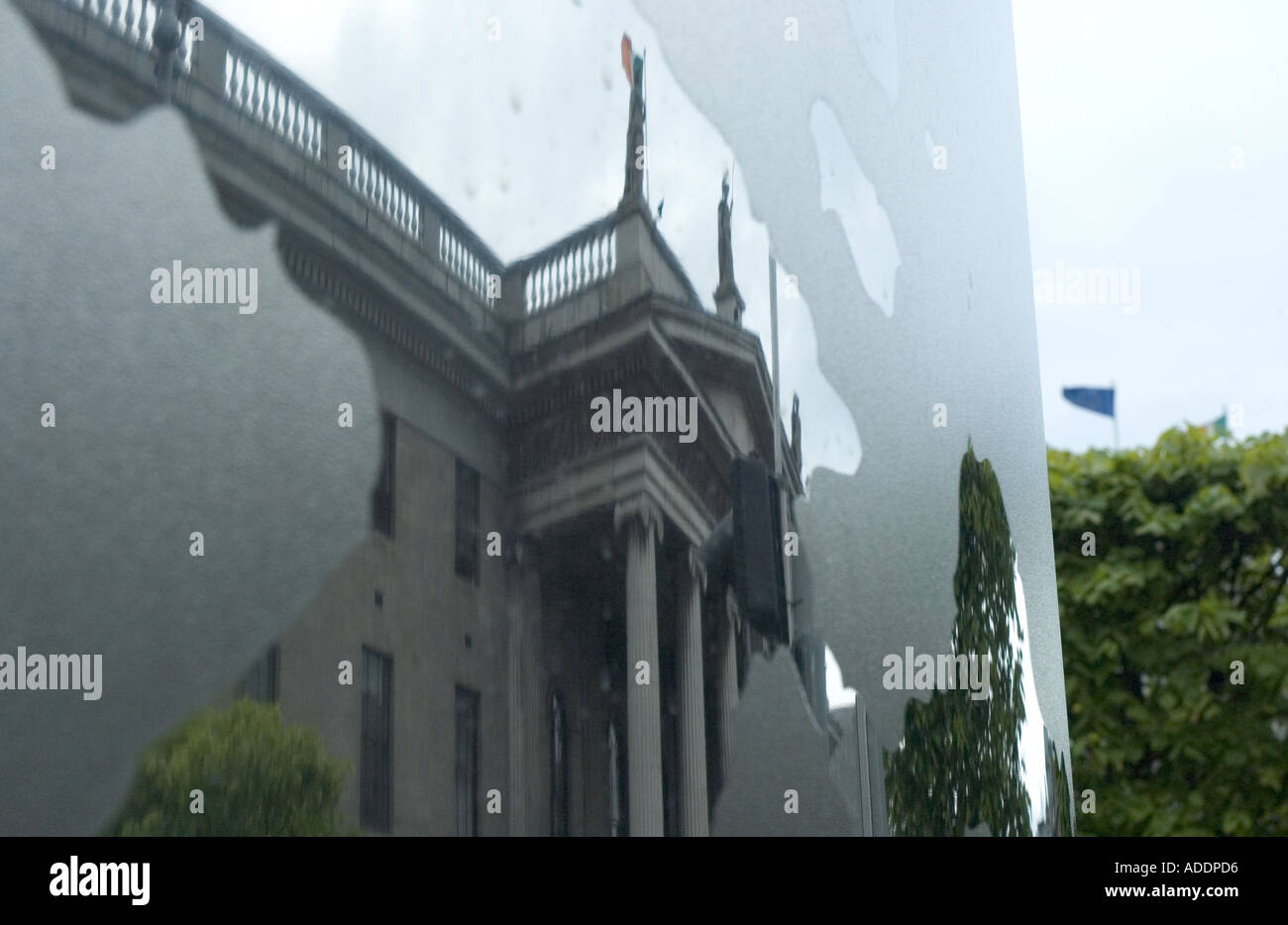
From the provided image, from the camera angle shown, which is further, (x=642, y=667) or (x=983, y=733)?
(x=983, y=733)

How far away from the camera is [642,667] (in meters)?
2.75

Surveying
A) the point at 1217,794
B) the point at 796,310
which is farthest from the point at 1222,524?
the point at 796,310

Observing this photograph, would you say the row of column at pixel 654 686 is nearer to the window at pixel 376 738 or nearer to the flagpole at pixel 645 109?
the window at pixel 376 738

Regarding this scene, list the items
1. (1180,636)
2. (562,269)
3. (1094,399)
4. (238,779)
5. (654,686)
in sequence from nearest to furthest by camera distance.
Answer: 1. (238,779)
2. (654,686)
3. (562,269)
4. (1180,636)
5. (1094,399)

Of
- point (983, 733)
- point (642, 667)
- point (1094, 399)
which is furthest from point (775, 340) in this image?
point (1094, 399)

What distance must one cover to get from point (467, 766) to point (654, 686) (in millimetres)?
455

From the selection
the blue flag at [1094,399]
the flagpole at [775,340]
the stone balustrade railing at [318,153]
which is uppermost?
the blue flag at [1094,399]

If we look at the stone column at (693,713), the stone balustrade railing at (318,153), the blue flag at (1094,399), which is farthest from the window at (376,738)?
the blue flag at (1094,399)

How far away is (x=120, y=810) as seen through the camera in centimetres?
258

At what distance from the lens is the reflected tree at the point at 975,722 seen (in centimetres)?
289

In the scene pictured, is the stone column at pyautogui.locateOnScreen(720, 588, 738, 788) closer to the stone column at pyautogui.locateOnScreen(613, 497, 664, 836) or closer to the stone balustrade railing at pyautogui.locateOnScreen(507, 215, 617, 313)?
the stone column at pyautogui.locateOnScreen(613, 497, 664, 836)

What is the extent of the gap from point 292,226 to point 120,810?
53.3 inches

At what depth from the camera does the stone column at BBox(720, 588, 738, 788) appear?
107 inches

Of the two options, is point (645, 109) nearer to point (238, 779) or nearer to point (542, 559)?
point (542, 559)
